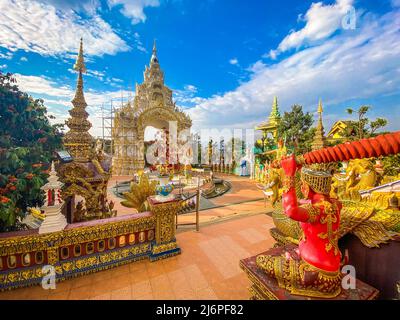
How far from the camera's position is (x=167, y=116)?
23781mm

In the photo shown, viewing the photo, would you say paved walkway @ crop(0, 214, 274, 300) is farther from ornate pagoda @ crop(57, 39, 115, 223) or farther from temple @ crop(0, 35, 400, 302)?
ornate pagoda @ crop(57, 39, 115, 223)

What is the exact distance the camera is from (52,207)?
10.4ft

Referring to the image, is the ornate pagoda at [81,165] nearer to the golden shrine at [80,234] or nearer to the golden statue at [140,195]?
the golden shrine at [80,234]

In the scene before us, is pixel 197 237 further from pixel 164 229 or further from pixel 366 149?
pixel 366 149

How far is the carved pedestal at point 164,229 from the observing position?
13.0ft

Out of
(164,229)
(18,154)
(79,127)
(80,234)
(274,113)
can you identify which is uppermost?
(274,113)

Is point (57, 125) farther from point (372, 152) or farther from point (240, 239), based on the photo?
point (372, 152)

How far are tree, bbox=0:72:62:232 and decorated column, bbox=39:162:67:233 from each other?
29 cm

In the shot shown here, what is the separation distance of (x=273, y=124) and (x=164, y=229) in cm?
2268

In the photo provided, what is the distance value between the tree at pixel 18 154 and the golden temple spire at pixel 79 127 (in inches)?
26.9

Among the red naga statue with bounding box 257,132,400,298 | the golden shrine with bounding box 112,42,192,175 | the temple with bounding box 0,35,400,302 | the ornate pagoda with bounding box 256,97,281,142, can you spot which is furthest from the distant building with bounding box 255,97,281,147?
the red naga statue with bounding box 257,132,400,298

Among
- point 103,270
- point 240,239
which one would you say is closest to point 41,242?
point 103,270

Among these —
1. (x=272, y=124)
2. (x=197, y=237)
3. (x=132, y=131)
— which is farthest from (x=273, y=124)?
(x=197, y=237)

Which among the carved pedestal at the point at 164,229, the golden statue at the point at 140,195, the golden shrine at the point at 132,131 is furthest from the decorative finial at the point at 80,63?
the golden shrine at the point at 132,131
